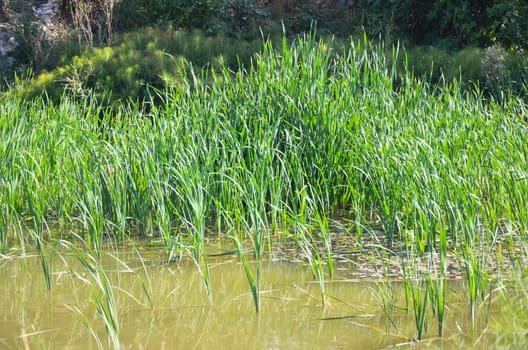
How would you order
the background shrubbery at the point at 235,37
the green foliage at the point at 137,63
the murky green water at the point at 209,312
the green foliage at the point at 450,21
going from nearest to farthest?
the murky green water at the point at 209,312 → the green foliage at the point at 137,63 → the background shrubbery at the point at 235,37 → the green foliage at the point at 450,21

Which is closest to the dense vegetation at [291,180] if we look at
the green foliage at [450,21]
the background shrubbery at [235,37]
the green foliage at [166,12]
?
the background shrubbery at [235,37]

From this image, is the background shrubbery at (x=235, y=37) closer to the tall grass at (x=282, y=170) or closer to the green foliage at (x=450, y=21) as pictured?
the green foliage at (x=450, y=21)

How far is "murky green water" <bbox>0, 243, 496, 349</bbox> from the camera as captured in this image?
9.48 ft

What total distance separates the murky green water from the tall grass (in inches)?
6.0

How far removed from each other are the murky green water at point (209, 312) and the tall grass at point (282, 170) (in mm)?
153

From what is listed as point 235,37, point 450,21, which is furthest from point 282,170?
point 450,21

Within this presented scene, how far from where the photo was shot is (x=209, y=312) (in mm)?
3225

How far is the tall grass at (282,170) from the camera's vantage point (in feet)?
12.1

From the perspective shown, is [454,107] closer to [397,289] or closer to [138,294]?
[397,289]

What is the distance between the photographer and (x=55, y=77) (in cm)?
752

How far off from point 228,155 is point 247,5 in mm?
6013

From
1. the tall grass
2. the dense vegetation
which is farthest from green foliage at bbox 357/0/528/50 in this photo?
the tall grass

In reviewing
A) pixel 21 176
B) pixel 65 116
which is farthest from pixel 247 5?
pixel 21 176

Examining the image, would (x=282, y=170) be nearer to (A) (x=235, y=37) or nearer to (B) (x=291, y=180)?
(B) (x=291, y=180)
